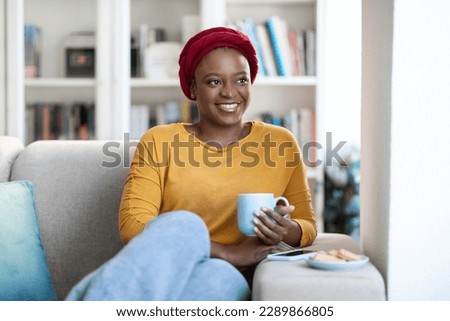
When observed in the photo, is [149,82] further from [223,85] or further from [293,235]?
[293,235]

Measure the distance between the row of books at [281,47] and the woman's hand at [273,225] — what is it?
6.48 feet

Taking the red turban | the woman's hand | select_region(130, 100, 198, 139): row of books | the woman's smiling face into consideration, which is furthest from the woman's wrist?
select_region(130, 100, 198, 139): row of books

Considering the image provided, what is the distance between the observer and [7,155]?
82.8 inches

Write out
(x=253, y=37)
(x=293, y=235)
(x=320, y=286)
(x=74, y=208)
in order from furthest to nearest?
1. (x=253, y=37)
2. (x=74, y=208)
3. (x=293, y=235)
4. (x=320, y=286)

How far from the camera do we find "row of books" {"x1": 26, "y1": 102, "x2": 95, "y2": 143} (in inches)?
145

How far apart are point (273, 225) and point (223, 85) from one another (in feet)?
1.50

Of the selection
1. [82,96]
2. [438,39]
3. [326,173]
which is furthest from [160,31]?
[438,39]

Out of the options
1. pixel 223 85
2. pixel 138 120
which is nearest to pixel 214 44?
pixel 223 85

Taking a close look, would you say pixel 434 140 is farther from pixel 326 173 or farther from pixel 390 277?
pixel 326 173

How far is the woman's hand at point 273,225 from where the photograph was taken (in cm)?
165

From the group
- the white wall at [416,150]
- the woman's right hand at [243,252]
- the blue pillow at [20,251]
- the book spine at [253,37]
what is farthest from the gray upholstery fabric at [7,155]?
the book spine at [253,37]

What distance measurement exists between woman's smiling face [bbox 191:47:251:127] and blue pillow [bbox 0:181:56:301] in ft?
1.81

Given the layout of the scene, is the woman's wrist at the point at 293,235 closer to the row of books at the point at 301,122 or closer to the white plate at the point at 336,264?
the white plate at the point at 336,264

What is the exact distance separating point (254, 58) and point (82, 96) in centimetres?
194
